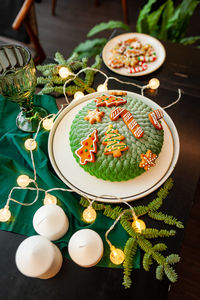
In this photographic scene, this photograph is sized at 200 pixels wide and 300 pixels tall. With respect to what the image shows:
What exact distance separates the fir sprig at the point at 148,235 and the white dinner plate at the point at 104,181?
46 mm

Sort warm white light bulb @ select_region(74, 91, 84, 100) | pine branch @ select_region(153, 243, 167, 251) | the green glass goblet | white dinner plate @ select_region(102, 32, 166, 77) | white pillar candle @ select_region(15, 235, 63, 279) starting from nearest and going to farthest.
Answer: white pillar candle @ select_region(15, 235, 63, 279), pine branch @ select_region(153, 243, 167, 251), the green glass goblet, warm white light bulb @ select_region(74, 91, 84, 100), white dinner plate @ select_region(102, 32, 166, 77)

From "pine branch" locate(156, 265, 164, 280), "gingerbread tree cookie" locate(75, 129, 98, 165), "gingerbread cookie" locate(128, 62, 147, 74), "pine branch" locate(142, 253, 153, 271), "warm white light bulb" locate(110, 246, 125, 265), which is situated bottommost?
"pine branch" locate(156, 265, 164, 280)

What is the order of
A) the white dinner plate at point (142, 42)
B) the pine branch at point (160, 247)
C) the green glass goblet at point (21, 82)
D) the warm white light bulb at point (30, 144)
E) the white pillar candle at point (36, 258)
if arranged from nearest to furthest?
the white pillar candle at point (36, 258)
the pine branch at point (160, 247)
the green glass goblet at point (21, 82)
the warm white light bulb at point (30, 144)
the white dinner plate at point (142, 42)

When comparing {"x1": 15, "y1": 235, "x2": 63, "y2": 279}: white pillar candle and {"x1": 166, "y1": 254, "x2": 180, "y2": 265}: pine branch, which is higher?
{"x1": 15, "y1": 235, "x2": 63, "y2": 279}: white pillar candle

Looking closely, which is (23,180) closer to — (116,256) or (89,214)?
(89,214)

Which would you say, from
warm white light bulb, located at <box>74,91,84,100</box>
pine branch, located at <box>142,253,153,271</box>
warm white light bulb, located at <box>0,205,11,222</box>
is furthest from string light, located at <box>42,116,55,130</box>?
pine branch, located at <box>142,253,153,271</box>

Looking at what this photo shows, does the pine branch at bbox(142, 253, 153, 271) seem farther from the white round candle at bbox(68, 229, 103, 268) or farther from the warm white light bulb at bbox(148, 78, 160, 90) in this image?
the warm white light bulb at bbox(148, 78, 160, 90)

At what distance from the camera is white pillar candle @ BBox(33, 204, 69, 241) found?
28.2 inches

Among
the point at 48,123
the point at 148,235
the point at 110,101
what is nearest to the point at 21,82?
the point at 48,123

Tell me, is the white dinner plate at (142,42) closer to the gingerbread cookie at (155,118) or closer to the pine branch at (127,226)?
the gingerbread cookie at (155,118)

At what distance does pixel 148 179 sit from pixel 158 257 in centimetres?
23

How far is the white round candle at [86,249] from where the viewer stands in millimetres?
665

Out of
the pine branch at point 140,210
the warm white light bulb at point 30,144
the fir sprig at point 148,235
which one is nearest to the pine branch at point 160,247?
the fir sprig at point 148,235

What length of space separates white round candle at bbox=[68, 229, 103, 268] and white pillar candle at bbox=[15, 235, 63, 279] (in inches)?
2.3
